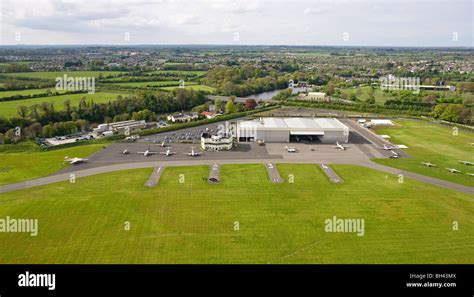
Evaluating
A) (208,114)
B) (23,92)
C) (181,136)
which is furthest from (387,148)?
(23,92)

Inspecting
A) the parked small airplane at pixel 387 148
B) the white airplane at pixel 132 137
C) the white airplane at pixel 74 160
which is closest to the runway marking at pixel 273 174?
the parked small airplane at pixel 387 148

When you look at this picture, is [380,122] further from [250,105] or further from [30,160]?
[30,160]

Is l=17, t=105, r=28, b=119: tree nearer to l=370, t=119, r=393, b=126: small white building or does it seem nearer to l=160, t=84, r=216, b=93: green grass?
l=160, t=84, r=216, b=93: green grass

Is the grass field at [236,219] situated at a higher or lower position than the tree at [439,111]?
lower

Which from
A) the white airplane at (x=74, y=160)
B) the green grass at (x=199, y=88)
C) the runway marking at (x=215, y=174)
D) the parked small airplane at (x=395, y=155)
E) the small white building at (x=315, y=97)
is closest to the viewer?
the runway marking at (x=215, y=174)

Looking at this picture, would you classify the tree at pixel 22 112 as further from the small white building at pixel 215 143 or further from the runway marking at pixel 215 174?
the runway marking at pixel 215 174

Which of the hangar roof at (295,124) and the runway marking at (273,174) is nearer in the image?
the runway marking at (273,174)

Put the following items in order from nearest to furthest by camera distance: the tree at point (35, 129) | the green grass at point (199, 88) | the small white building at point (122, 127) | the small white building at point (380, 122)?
the tree at point (35, 129) → the small white building at point (122, 127) → the small white building at point (380, 122) → the green grass at point (199, 88)
